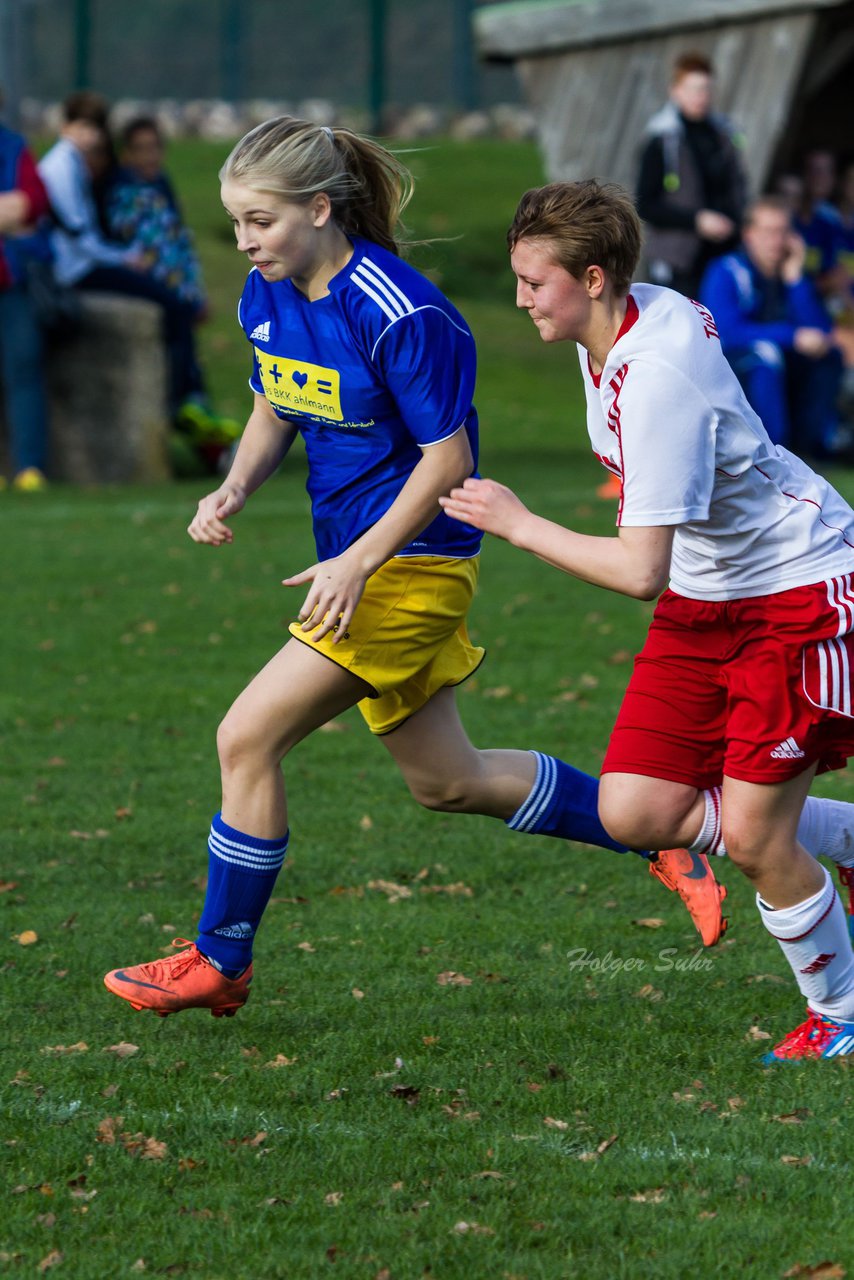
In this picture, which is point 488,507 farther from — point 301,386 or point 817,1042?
point 817,1042

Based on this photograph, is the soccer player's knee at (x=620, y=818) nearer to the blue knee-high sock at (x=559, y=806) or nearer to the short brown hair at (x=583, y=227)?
the blue knee-high sock at (x=559, y=806)

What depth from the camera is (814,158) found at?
16.7 meters

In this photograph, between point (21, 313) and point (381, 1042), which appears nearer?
point (381, 1042)

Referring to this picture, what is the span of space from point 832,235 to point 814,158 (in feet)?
3.24

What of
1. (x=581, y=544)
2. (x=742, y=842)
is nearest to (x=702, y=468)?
(x=581, y=544)

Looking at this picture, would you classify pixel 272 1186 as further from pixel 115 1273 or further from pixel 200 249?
pixel 200 249

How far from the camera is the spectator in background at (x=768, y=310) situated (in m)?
13.0

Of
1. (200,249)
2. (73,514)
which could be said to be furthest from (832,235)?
(200,249)

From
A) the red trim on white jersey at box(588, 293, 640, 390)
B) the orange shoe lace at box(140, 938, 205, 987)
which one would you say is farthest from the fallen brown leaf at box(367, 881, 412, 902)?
the red trim on white jersey at box(588, 293, 640, 390)

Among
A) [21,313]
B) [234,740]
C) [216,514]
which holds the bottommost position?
[21,313]

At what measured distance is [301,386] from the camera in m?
4.36

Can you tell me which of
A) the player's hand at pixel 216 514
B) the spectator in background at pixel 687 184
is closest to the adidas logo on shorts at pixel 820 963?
the player's hand at pixel 216 514

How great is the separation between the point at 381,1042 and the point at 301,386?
1.55 meters

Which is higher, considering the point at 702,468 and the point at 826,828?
the point at 702,468
